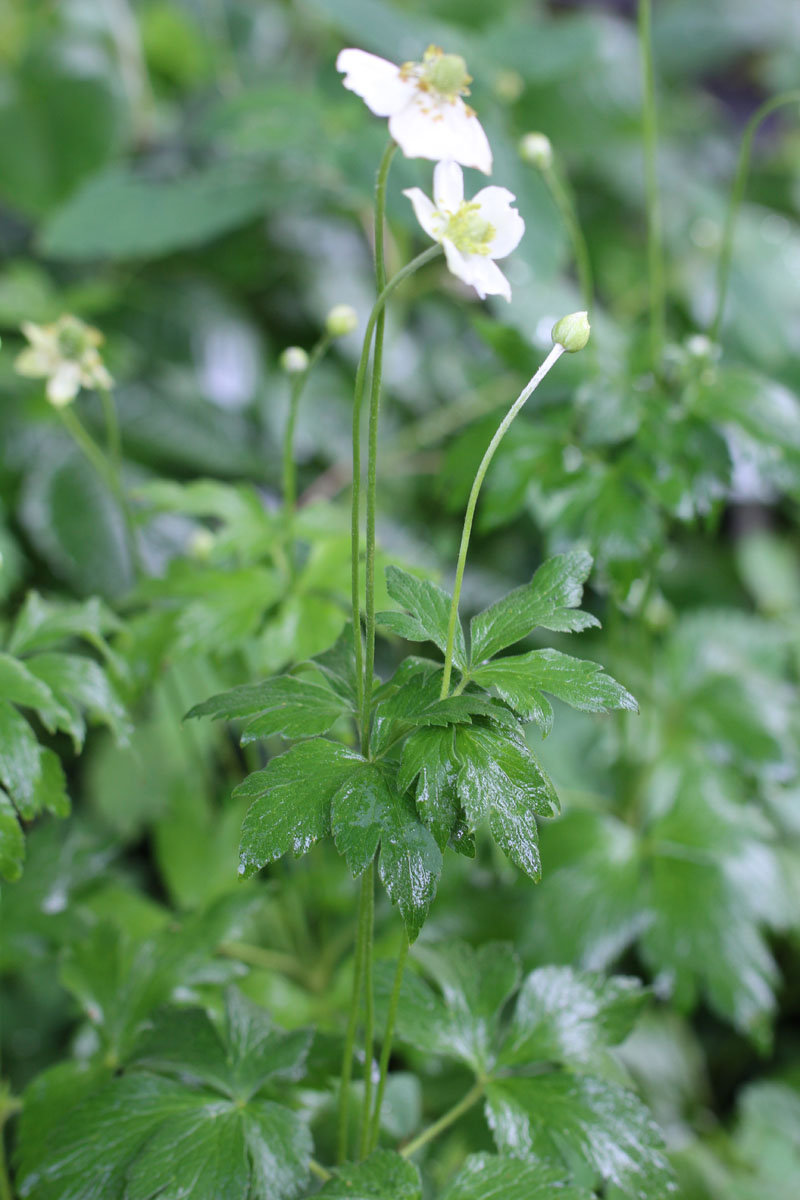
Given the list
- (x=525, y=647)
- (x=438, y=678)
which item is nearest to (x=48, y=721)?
(x=438, y=678)

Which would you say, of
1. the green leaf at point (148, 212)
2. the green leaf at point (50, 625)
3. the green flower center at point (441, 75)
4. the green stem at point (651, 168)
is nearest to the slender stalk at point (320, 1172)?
the green leaf at point (50, 625)

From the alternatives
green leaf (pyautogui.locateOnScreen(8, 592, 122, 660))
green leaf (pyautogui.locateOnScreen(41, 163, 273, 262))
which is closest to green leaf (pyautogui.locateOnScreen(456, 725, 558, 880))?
green leaf (pyautogui.locateOnScreen(8, 592, 122, 660))

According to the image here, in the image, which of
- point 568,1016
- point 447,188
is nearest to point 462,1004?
point 568,1016

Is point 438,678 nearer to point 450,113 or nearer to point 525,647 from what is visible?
point 450,113

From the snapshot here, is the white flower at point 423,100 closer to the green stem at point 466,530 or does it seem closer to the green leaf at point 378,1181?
the green stem at point 466,530

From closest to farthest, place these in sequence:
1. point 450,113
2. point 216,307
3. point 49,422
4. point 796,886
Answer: point 450,113 → point 796,886 → point 49,422 → point 216,307

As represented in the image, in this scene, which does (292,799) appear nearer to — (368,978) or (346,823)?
(346,823)

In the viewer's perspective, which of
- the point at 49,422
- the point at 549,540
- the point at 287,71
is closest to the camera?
the point at 549,540

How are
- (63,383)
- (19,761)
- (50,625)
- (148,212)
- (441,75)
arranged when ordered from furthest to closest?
1. (148,212)
2. (63,383)
3. (50,625)
4. (19,761)
5. (441,75)

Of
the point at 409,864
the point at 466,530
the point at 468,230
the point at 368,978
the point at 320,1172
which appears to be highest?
the point at 468,230
